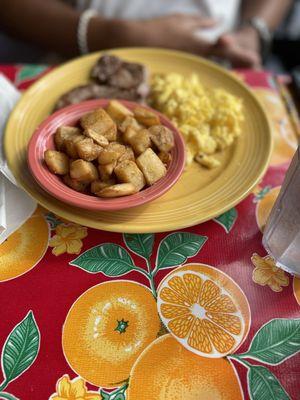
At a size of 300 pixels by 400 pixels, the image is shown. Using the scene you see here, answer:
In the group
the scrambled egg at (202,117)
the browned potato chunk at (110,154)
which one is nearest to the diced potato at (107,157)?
the browned potato chunk at (110,154)

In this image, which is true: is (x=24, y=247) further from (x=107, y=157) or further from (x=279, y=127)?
(x=279, y=127)

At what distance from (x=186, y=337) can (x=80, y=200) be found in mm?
309

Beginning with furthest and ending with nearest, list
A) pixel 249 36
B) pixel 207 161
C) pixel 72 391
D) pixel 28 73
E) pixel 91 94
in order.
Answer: pixel 249 36 → pixel 28 73 → pixel 91 94 → pixel 207 161 → pixel 72 391

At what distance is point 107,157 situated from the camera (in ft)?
2.56

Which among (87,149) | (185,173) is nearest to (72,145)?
(87,149)

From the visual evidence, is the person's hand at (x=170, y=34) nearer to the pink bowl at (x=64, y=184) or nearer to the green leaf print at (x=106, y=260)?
the pink bowl at (x=64, y=184)

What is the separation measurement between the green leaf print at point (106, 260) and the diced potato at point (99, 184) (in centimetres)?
11

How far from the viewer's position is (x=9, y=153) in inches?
35.4

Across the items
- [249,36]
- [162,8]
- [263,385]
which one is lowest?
[263,385]

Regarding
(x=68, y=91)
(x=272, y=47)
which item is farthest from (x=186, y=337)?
(x=272, y=47)

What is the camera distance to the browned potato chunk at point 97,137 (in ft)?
2.66

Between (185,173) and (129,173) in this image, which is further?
(185,173)

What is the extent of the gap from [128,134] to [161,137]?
69 millimetres

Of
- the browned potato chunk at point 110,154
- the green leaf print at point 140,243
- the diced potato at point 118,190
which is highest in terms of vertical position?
the browned potato chunk at point 110,154
